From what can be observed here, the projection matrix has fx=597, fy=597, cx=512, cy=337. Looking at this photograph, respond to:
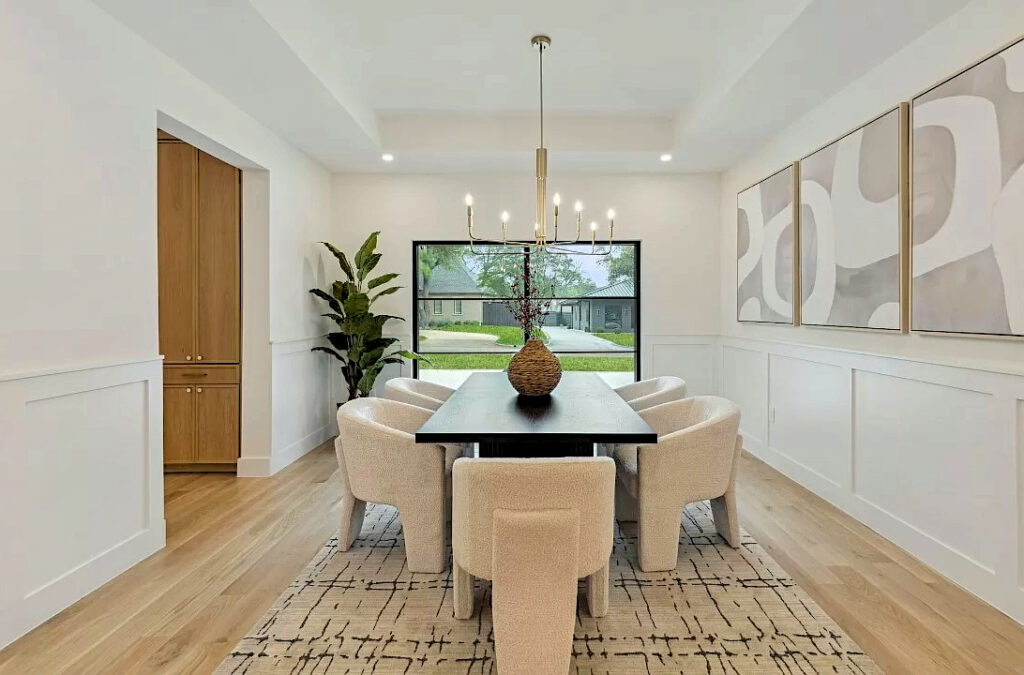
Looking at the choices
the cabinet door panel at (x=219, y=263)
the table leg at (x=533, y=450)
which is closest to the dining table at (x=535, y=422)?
the table leg at (x=533, y=450)

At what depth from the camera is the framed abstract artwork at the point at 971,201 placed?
7.35ft

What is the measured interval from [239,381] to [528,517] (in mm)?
3113

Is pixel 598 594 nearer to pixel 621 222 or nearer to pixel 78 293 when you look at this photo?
pixel 78 293

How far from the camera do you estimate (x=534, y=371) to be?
3.07 meters

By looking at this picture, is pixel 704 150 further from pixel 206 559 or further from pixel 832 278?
pixel 206 559

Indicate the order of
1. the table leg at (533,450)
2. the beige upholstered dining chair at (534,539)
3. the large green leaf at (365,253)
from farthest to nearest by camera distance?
the large green leaf at (365,253), the table leg at (533,450), the beige upholstered dining chair at (534,539)

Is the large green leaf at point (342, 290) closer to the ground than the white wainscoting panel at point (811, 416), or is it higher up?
higher up

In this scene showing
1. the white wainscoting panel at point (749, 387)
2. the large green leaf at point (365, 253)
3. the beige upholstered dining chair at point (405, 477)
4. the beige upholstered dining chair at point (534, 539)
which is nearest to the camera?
the beige upholstered dining chair at point (534, 539)

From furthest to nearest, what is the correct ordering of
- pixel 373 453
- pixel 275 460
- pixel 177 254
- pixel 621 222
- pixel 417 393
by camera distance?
pixel 621 222, pixel 275 460, pixel 177 254, pixel 417 393, pixel 373 453

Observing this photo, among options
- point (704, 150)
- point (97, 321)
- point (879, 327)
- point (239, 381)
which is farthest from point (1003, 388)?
point (239, 381)

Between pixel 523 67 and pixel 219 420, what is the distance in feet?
10.4

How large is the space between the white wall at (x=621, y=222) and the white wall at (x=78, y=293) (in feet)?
7.62

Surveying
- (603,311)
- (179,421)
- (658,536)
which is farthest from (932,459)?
(179,421)

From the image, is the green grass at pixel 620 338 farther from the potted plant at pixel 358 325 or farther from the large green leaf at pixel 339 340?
the large green leaf at pixel 339 340
